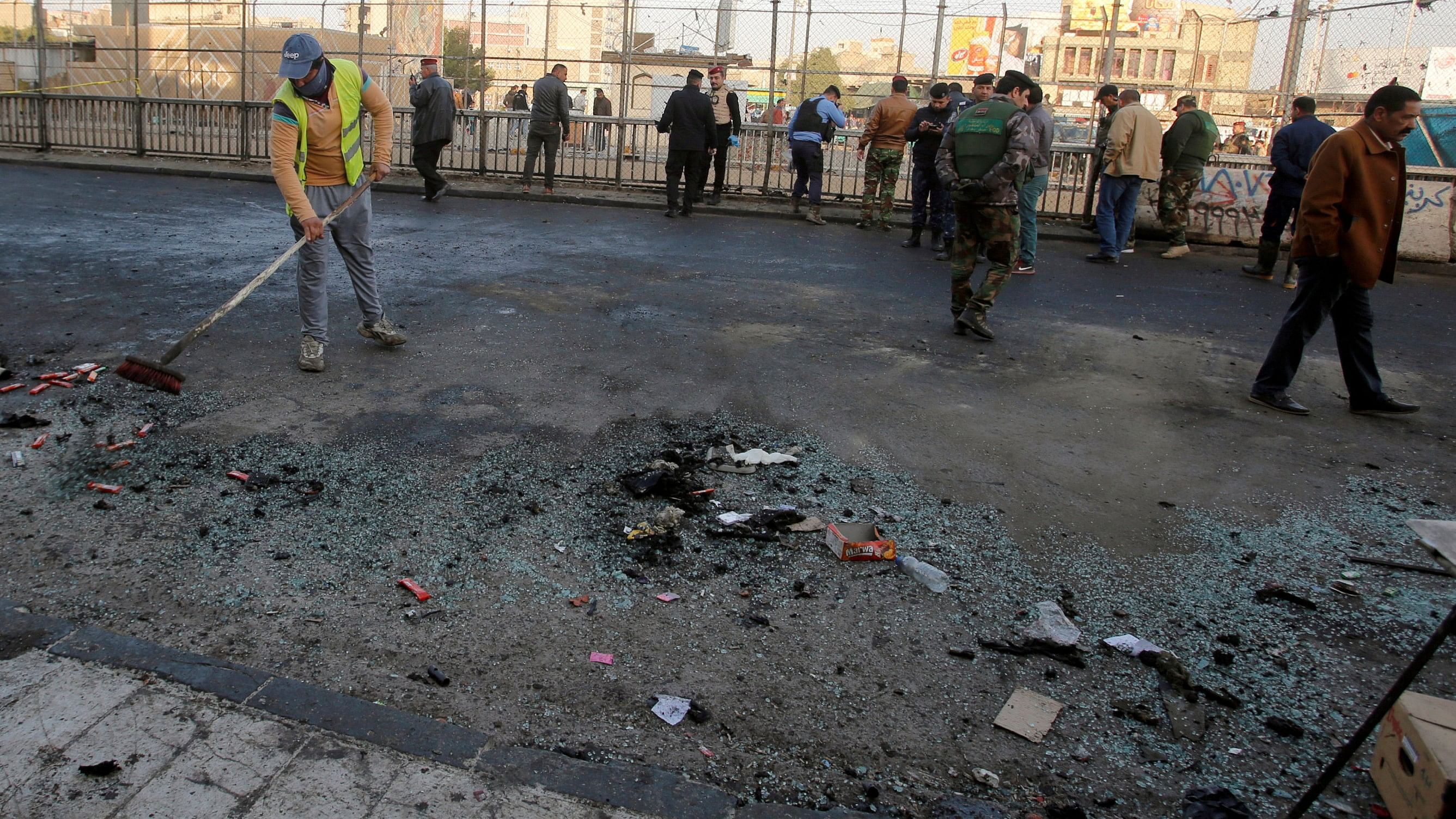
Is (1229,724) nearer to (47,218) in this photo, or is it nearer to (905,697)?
(905,697)

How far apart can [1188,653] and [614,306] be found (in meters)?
5.51

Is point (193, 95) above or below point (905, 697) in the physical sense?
above

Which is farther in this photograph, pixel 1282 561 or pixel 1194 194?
pixel 1194 194

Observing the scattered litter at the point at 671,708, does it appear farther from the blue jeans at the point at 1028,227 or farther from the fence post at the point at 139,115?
the fence post at the point at 139,115

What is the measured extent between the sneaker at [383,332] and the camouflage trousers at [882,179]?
7.96m

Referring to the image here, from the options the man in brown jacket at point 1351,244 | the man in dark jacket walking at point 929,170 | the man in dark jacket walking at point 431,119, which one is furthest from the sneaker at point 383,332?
the man in dark jacket walking at point 431,119

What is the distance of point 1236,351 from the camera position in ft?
24.6

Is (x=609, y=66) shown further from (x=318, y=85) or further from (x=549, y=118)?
(x=318, y=85)

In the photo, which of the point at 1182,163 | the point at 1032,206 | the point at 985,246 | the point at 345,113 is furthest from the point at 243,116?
the point at 1182,163

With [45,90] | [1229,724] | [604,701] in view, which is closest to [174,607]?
[604,701]

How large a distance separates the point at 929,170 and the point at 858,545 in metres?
8.74

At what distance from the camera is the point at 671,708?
2.96 meters

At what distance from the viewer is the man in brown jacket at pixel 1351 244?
578 centimetres

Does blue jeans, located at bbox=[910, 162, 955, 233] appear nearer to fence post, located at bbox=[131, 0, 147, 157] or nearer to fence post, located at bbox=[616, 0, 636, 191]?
fence post, located at bbox=[616, 0, 636, 191]
